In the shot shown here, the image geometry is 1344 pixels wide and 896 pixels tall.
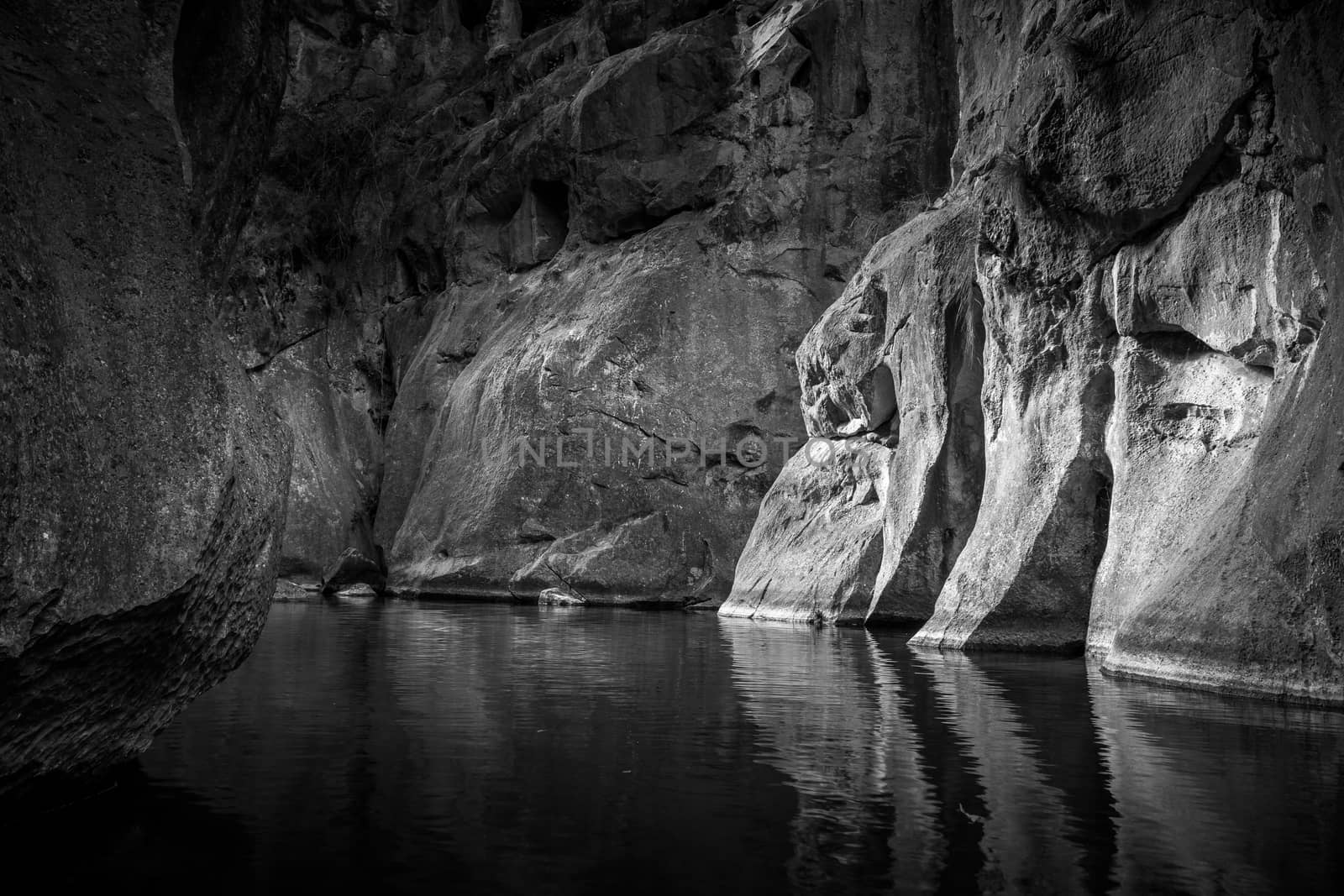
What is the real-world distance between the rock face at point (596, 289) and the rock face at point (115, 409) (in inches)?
747

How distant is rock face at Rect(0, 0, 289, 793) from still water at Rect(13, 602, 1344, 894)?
1.68ft

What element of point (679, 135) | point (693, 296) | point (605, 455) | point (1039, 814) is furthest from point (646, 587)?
point (1039, 814)

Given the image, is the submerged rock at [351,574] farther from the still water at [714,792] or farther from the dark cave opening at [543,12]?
the still water at [714,792]

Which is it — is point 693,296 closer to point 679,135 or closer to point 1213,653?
point 679,135

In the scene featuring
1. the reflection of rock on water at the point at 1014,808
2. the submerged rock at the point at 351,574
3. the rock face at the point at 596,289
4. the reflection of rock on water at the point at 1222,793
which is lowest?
the reflection of rock on water at the point at 1222,793

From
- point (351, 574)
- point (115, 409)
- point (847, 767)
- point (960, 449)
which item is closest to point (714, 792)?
point (847, 767)

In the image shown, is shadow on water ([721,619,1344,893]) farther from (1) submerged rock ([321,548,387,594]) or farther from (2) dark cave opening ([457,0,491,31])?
(2) dark cave opening ([457,0,491,31])

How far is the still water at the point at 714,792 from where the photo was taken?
3.62 m

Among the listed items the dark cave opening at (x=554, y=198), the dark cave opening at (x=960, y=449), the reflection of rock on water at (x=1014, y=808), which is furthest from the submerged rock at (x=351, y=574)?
the reflection of rock on water at (x=1014, y=808)

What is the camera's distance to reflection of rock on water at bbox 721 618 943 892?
3766mm

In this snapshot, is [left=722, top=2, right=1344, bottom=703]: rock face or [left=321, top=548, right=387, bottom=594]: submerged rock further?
[left=321, top=548, right=387, bottom=594]: submerged rock

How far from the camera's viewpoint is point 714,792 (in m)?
4.79

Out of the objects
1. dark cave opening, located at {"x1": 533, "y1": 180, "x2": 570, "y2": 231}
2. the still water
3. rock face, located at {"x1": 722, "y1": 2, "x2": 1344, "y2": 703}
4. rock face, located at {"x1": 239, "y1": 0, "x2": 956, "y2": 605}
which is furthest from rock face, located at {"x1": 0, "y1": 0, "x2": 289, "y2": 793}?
dark cave opening, located at {"x1": 533, "y1": 180, "x2": 570, "y2": 231}

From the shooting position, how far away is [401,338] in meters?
34.8
